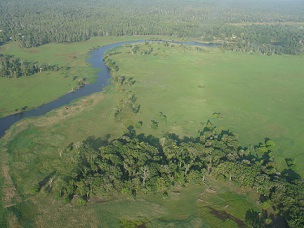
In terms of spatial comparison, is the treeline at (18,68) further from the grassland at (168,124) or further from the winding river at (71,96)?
the winding river at (71,96)

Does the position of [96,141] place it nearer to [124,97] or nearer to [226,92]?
[124,97]

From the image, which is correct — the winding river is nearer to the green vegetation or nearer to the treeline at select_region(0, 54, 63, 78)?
the green vegetation

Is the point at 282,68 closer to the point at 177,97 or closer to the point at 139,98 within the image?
the point at 177,97

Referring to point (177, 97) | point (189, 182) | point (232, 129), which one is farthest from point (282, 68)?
point (189, 182)

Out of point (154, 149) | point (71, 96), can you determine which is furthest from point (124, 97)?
point (154, 149)

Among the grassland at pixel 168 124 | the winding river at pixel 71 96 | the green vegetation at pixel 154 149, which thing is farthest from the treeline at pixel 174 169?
the winding river at pixel 71 96
